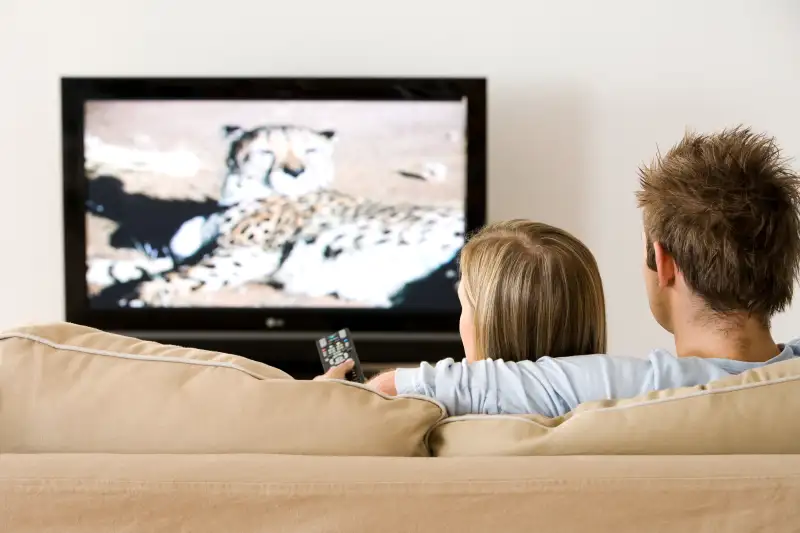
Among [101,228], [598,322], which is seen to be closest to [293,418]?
[598,322]

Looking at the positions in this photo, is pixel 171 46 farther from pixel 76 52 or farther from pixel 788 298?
pixel 788 298

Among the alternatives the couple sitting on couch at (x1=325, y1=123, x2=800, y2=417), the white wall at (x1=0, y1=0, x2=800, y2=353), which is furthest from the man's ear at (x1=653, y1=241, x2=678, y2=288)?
the white wall at (x1=0, y1=0, x2=800, y2=353)

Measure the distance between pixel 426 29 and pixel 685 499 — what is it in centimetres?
280

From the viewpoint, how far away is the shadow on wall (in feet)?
11.1

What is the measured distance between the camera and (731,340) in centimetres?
125

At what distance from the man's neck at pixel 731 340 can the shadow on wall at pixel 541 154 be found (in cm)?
215

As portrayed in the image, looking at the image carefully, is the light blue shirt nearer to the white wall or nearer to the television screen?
the television screen

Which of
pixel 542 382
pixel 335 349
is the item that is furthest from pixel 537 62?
pixel 542 382

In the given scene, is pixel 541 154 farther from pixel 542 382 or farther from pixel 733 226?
pixel 542 382

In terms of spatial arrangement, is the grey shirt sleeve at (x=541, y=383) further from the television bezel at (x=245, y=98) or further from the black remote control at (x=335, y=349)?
the television bezel at (x=245, y=98)

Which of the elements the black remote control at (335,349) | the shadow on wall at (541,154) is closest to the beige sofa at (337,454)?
the black remote control at (335,349)

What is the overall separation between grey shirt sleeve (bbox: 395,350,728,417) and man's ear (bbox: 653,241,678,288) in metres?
0.24

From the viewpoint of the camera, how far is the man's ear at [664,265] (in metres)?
1.29

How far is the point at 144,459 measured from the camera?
792 millimetres
